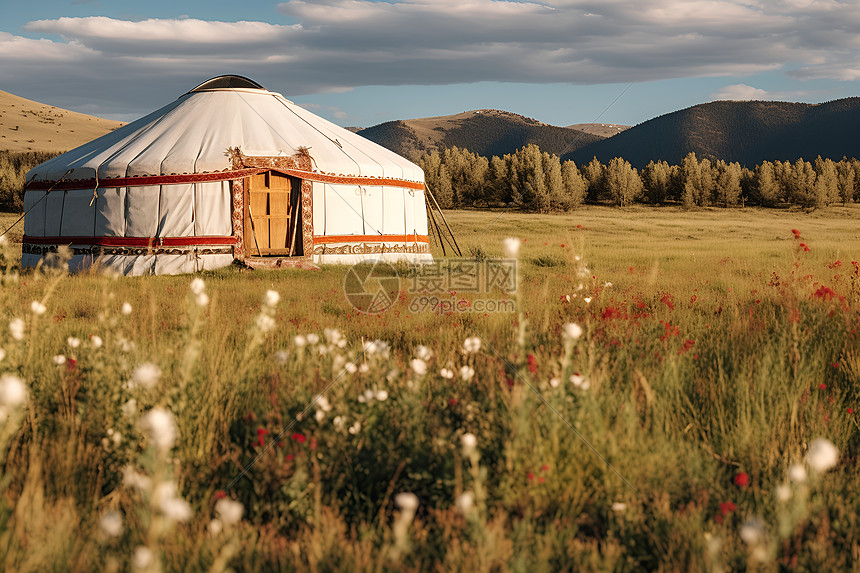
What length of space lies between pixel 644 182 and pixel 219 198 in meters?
42.9

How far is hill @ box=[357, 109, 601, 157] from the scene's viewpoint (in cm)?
16775

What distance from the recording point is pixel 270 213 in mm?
12320

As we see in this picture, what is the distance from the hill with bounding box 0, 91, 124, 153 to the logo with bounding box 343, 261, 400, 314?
5602 centimetres

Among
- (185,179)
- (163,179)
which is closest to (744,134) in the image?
(185,179)

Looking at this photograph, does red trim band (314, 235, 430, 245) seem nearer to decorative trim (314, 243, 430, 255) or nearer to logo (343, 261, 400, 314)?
decorative trim (314, 243, 430, 255)

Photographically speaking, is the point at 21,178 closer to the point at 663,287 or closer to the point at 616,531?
the point at 663,287

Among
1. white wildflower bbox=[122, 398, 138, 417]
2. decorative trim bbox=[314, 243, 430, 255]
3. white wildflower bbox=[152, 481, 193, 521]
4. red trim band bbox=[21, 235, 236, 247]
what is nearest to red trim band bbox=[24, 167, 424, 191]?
red trim band bbox=[21, 235, 236, 247]

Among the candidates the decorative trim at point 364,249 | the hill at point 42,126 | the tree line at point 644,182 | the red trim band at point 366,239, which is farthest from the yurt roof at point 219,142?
the hill at point 42,126

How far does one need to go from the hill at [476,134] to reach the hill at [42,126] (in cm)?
8979

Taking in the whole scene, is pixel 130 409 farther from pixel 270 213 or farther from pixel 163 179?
pixel 270 213

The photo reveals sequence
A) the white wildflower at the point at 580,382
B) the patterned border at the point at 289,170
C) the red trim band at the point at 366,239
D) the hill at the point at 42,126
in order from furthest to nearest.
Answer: the hill at the point at 42,126 < the red trim band at the point at 366,239 < the patterned border at the point at 289,170 < the white wildflower at the point at 580,382

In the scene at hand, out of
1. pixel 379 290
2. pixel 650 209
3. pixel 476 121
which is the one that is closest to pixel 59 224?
pixel 379 290

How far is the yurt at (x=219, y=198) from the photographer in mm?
11547

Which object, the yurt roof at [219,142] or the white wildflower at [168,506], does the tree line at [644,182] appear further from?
the white wildflower at [168,506]
